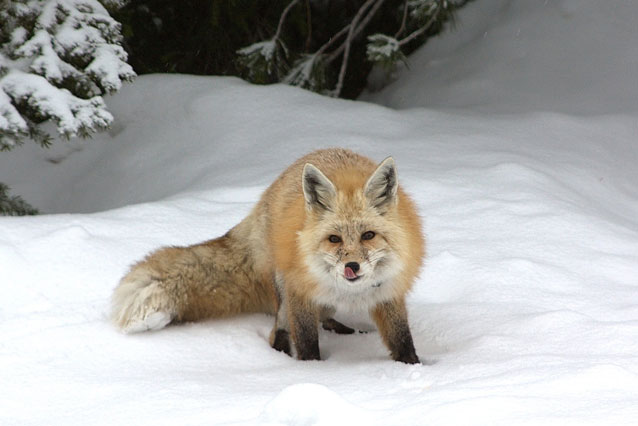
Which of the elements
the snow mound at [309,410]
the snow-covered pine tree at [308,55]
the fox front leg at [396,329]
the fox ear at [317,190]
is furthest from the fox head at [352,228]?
the snow-covered pine tree at [308,55]

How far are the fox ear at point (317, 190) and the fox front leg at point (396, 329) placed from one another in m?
0.54

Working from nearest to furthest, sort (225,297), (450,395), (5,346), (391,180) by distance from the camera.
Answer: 1. (450,395)
2. (5,346)
3. (391,180)
4. (225,297)

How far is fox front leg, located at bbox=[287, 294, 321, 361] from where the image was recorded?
10.2 ft

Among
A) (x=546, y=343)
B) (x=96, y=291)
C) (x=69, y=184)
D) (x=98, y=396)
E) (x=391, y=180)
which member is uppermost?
(x=391, y=180)

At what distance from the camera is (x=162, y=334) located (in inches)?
121

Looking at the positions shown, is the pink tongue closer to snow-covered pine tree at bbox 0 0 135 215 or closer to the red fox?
the red fox

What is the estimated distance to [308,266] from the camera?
2.96 m

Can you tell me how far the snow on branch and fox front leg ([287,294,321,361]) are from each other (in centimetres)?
214

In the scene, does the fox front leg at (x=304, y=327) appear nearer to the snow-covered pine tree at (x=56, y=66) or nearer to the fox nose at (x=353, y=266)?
the fox nose at (x=353, y=266)

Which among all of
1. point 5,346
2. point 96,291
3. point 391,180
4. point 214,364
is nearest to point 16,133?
point 96,291

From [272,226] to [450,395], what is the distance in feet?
4.69

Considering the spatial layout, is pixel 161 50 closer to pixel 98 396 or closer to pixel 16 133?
pixel 16 133

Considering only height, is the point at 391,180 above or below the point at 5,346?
above

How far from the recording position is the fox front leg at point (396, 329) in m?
3.03
